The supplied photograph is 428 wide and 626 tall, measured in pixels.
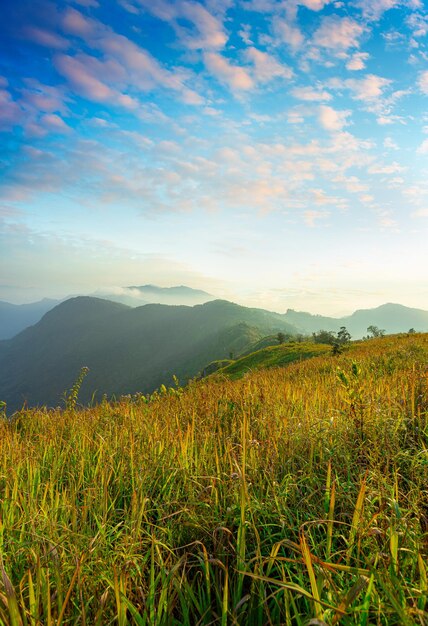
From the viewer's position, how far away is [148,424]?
5.00 metres

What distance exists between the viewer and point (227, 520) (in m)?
2.70

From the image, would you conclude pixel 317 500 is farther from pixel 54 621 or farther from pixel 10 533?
pixel 10 533

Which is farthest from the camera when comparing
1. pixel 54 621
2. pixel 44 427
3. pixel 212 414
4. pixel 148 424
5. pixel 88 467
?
pixel 44 427

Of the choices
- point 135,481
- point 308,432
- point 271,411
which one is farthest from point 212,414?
point 135,481

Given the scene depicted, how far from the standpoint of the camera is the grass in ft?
5.87

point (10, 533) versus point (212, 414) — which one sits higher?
point (212, 414)

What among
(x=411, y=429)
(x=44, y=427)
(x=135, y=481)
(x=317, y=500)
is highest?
(x=411, y=429)

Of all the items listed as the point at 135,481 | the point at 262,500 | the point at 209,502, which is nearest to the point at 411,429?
the point at 262,500

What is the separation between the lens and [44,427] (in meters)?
5.73

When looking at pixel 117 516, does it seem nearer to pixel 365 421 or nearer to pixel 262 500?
pixel 262 500

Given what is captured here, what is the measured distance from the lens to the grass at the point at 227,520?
179cm

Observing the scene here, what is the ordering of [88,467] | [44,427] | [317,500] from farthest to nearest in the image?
[44,427] < [88,467] < [317,500]

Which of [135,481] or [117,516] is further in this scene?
[135,481]

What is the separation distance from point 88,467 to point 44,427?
7.91ft
